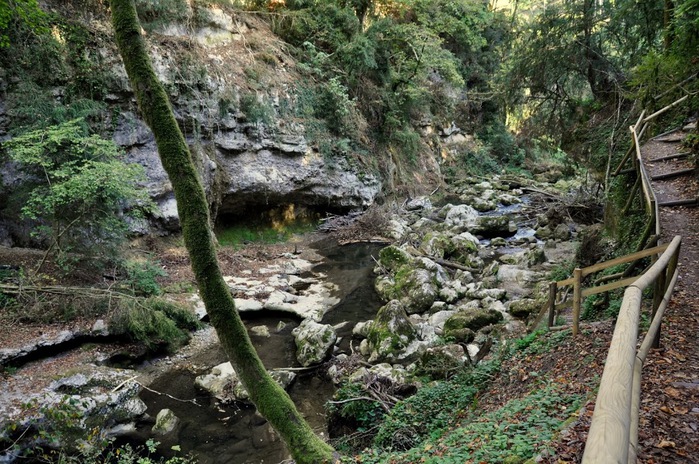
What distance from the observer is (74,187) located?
28.7 ft

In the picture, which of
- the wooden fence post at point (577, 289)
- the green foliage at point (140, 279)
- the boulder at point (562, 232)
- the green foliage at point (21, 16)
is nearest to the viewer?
the wooden fence post at point (577, 289)

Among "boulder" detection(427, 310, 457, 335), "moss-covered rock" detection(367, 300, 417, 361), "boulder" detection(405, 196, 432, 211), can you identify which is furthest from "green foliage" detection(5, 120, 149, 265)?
"boulder" detection(405, 196, 432, 211)

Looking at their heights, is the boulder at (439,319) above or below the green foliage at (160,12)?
below

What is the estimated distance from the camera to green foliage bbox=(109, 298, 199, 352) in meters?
8.85

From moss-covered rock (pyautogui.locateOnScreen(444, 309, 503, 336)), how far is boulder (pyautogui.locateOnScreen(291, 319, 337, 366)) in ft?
8.65

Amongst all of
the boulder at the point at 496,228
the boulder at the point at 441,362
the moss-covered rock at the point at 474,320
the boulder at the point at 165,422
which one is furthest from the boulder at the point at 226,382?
the boulder at the point at 496,228

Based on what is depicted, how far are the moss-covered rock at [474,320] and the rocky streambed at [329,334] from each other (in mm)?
22

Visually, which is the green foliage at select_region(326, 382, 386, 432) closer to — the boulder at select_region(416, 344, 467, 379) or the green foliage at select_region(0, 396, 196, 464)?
the boulder at select_region(416, 344, 467, 379)

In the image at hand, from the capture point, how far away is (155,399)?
25.7ft

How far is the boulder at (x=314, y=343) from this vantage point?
8818 millimetres

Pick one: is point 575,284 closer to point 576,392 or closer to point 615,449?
point 576,392

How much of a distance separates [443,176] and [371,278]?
16301 mm

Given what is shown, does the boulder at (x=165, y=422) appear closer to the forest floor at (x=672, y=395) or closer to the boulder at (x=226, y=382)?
the boulder at (x=226, y=382)

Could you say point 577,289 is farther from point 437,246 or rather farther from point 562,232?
point 562,232
